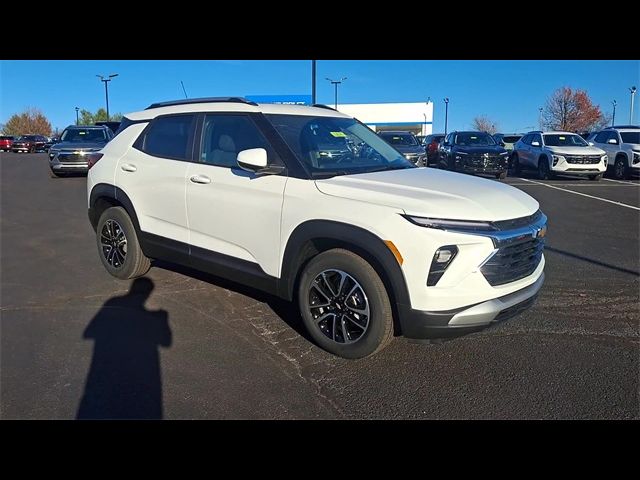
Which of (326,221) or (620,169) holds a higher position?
(326,221)

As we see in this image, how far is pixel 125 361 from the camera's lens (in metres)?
3.51

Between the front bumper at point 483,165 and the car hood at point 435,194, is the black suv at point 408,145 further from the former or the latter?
the car hood at point 435,194

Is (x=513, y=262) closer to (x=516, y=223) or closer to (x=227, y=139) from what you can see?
(x=516, y=223)

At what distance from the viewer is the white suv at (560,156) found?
16.0 metres

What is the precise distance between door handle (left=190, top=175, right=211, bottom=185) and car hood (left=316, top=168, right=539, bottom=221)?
3.79 ft

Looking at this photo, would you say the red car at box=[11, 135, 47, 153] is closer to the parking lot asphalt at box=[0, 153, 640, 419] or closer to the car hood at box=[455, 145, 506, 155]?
the car hood at box=[455, 145, 506, 155]

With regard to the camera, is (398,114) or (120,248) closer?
(120,248)

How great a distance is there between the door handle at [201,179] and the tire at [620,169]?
17452mm

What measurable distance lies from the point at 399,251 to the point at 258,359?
1314mm

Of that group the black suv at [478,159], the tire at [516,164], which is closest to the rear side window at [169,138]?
the black suv at [478,159]

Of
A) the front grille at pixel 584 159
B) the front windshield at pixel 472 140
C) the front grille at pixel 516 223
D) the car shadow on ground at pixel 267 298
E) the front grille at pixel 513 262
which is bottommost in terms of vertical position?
the car shadow on ground at pixel 267 298

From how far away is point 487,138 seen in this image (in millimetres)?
17734

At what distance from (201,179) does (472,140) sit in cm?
→ 1497

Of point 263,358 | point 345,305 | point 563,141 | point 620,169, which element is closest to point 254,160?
point 345,305
